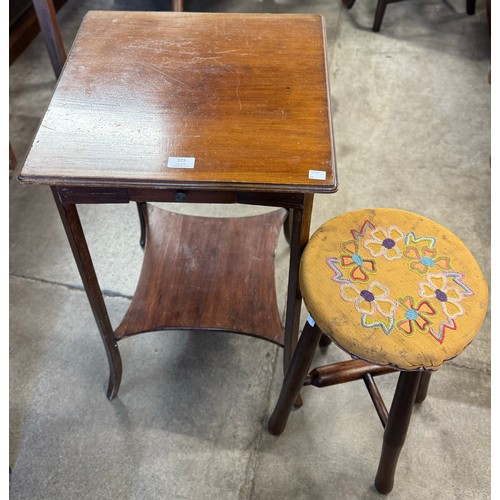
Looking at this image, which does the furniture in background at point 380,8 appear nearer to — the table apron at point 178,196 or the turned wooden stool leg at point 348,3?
the turned wooden stool leg at point 348,3

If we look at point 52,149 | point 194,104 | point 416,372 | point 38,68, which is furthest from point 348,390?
point 38,68

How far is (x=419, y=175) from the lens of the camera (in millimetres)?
2379

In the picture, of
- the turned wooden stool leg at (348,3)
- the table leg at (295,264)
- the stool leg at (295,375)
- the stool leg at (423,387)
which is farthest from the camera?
the turned wooden stool leg at (348,3)

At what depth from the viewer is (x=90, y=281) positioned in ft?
4.72

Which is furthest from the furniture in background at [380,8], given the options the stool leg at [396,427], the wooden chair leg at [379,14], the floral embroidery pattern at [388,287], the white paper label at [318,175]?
the stool leg at [396,427]

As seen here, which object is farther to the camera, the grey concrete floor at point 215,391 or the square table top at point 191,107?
the grey concrete floor at point 215,391

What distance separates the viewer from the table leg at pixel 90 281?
1.29 metres

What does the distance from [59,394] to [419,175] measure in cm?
156

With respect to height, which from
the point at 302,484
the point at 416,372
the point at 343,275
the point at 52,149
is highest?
the point at 52,149

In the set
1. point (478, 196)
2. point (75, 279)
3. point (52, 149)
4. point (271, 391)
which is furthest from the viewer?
point (478, 196)

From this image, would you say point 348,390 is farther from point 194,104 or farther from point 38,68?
point 38,68

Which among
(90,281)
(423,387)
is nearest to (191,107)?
(90,281)

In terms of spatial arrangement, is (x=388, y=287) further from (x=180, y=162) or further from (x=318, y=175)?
(x=180, y=162)

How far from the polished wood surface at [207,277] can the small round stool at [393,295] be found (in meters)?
0.32
